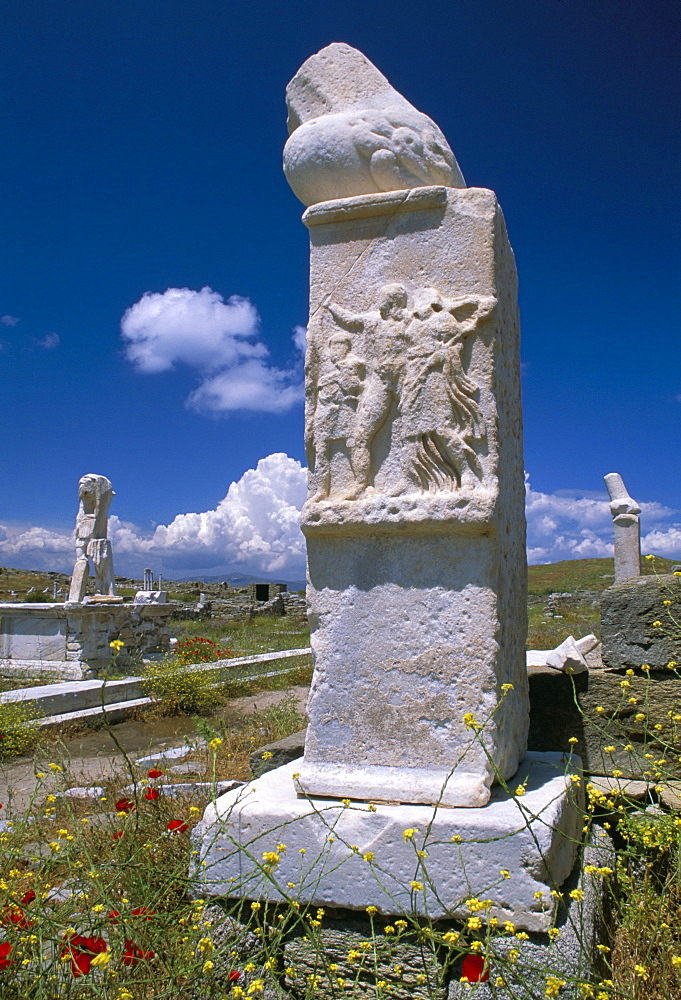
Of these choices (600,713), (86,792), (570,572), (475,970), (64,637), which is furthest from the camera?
(570,572)

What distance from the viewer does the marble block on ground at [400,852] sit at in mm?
2014

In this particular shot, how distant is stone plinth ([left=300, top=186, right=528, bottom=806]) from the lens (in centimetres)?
239

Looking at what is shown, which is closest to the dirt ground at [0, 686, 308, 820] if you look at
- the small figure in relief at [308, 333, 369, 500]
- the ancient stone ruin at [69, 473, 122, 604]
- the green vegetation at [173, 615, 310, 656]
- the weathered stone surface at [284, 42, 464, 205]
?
the small figure in relief at [308, 333, 369, 500]

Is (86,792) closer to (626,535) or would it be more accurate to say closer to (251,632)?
(626,535)

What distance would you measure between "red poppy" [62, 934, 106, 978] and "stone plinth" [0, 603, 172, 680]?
29.2ft

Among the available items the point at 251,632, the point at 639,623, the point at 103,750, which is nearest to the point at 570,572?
the point at 251,632

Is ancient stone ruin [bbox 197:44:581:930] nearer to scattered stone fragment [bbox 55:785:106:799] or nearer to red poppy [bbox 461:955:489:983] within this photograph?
red poppy [bbox 461:955:489:983]

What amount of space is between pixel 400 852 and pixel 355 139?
101 inches

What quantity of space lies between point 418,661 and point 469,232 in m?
1.56

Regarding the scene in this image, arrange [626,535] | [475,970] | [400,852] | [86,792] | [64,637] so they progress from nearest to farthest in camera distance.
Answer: [475,970], [400,852], [86,792], [64,637], [626,535]

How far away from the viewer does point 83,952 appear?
174 centimetres

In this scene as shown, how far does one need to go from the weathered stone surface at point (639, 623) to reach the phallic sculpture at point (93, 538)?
9552 mm

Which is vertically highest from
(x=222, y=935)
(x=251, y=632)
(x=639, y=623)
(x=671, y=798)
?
(x=639, y=623)

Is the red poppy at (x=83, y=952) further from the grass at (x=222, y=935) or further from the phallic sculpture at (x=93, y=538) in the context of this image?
the phallic sculpture at (x=93, y=538)
